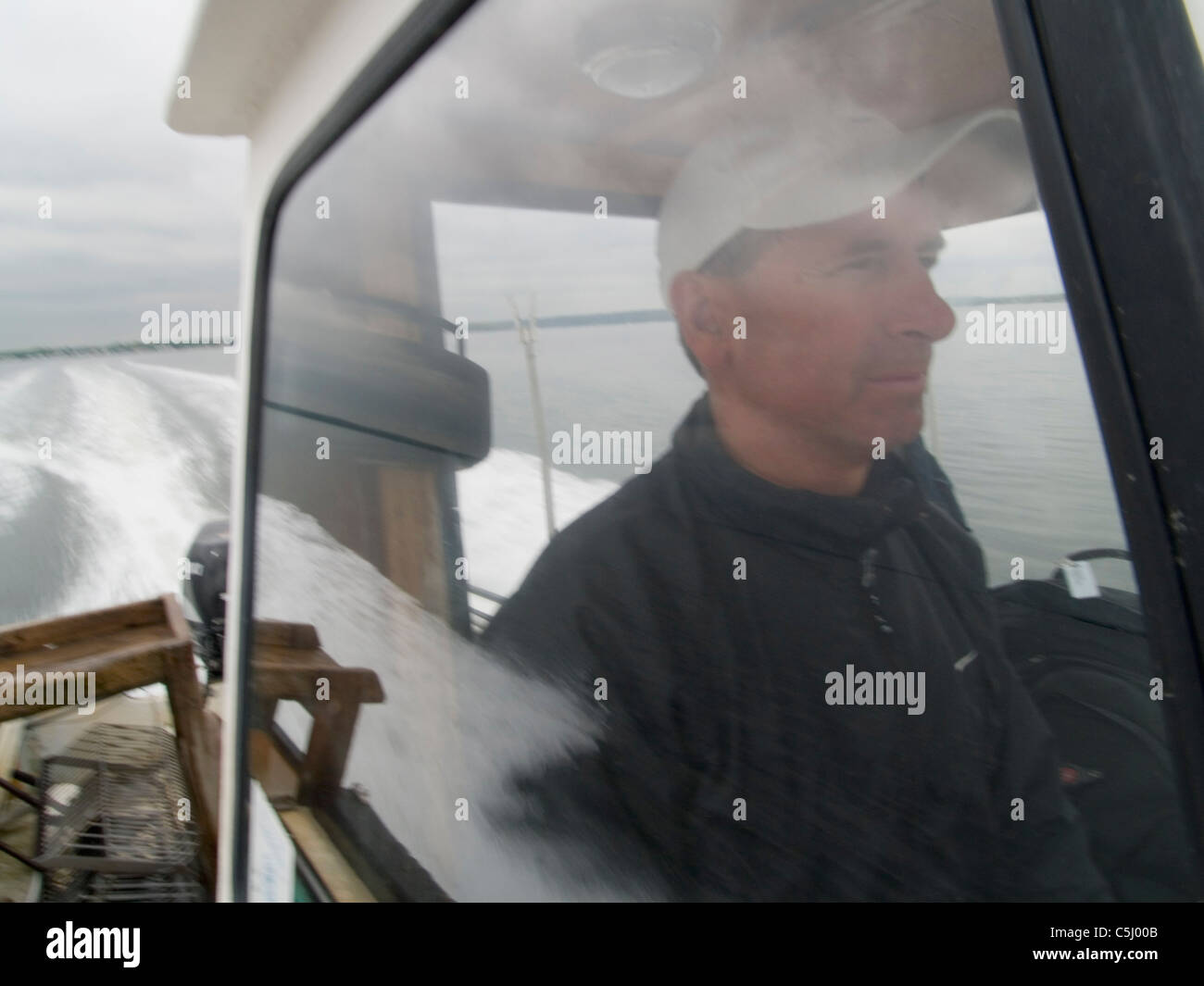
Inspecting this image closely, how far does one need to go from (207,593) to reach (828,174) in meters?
3.27

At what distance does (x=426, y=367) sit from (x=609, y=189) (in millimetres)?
376

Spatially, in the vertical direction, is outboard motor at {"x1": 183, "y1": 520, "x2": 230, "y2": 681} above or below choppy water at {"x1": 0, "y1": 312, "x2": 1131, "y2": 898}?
above

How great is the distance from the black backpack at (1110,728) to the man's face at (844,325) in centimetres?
15

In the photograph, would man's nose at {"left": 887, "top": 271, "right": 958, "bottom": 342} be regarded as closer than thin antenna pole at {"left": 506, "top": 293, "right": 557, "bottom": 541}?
Yes

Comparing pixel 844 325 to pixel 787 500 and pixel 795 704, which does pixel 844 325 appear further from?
pixel 795 704

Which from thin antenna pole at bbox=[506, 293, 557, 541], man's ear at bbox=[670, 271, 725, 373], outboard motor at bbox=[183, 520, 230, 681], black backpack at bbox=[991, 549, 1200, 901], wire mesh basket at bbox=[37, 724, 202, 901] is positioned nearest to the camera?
black backpack at bbox=[991, 549, 1200, 901]

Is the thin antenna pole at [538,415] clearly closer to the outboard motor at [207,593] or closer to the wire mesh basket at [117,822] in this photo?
the wire mesh basket at [117,822]

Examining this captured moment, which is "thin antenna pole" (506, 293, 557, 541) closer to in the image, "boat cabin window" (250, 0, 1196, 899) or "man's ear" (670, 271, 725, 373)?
"boat cabin window" (250, 0, 1196, 899)

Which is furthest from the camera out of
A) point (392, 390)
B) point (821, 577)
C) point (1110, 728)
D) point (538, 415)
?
point (392, 390)

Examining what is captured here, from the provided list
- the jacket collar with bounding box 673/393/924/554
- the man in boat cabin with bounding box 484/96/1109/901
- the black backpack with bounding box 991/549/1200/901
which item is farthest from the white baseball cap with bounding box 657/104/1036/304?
the black backpack with bounding box 991/549/1200/901

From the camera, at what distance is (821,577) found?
645 mm

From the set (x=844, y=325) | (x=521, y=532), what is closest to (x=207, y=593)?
(x=521, y=532)

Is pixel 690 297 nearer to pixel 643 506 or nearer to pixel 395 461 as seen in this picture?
pixel 643 506

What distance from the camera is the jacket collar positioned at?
2.00 feet
